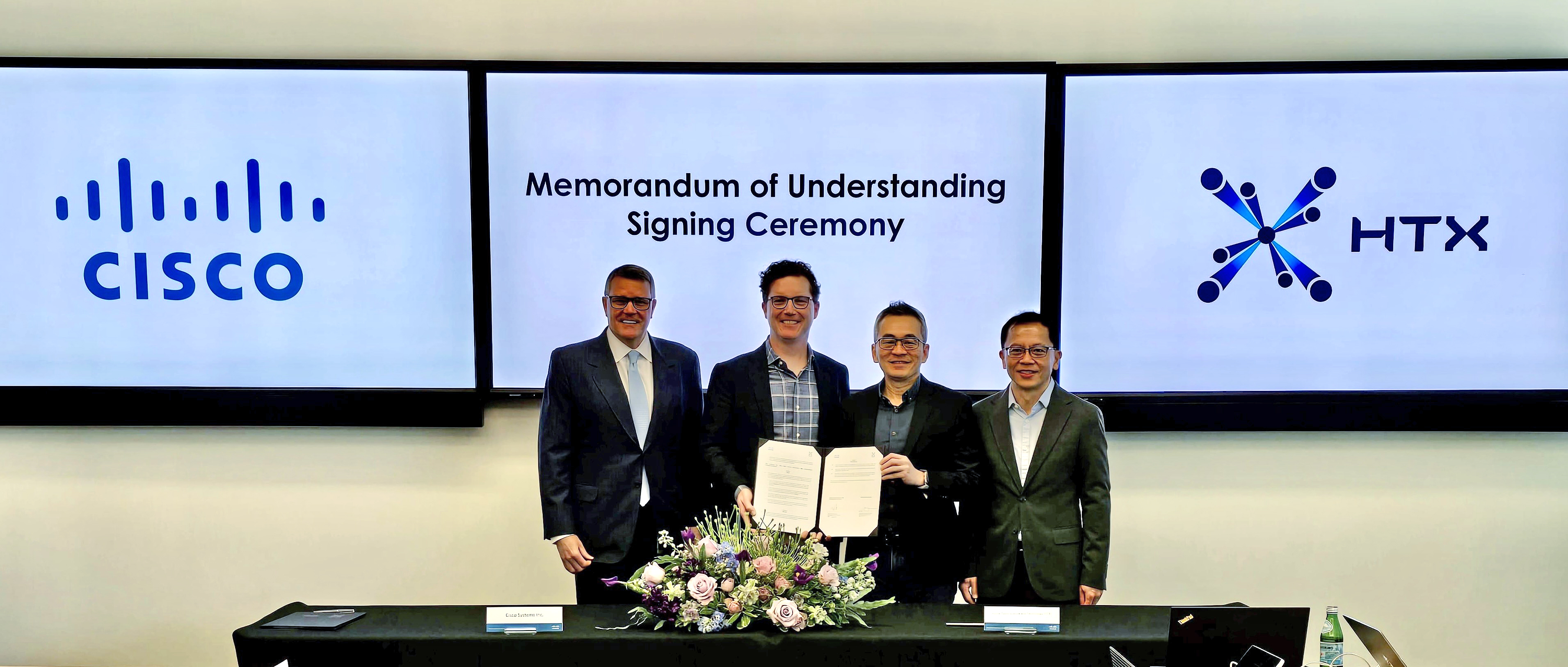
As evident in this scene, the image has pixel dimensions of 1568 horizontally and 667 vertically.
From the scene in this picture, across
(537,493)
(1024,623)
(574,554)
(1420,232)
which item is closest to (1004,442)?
(1024,623)

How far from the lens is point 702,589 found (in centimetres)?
235

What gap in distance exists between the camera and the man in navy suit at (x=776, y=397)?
303 cm

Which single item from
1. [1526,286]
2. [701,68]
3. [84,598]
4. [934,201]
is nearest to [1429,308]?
[1526,286]

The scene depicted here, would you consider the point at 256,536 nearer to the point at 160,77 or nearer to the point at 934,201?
the point at 160,77

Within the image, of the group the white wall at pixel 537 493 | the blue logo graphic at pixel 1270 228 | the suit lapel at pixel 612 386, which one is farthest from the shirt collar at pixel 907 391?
the blue logo graphic at pixel 1270 228

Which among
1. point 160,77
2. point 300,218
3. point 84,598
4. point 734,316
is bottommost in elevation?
point 84,598

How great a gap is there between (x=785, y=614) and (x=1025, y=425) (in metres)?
1.05

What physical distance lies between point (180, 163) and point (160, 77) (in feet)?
1.08

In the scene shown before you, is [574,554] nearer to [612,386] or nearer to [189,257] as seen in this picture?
A: [612,386]

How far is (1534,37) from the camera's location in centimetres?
371

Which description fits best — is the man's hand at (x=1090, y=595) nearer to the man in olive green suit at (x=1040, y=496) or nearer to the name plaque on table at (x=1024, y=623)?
the man in olive green suit at (x=1040, y=496)

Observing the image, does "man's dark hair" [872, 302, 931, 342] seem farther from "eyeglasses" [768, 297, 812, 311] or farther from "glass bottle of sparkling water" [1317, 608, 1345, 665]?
"glass bottle of sparkling water" [1317, 608, 1345, 665]

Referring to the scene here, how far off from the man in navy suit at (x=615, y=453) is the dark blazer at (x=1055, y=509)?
949 millimetres

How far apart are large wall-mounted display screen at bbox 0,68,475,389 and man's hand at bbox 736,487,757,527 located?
4.47 ft
